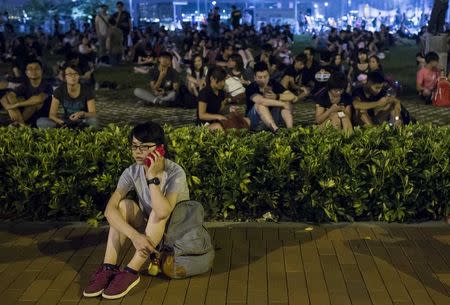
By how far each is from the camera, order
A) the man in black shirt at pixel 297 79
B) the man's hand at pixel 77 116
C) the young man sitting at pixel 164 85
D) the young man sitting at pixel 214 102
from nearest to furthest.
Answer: the man's hand at pixel 77 116 → the young man sitting at pixel 214 102 → the man in black shirt at pixel 297 79 → the young man sitting at pixel 164 85

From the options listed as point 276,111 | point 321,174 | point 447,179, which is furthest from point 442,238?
point 276,111

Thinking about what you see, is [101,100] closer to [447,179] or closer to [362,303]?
[447,179]

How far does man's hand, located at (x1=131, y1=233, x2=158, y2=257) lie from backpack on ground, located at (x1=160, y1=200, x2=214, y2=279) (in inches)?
8.2

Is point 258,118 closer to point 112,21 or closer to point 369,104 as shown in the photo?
point 369,104

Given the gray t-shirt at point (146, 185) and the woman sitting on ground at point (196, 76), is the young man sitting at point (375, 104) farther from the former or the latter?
the woman sitting on ground at point (196, 76)

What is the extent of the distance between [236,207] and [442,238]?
68.8 inches

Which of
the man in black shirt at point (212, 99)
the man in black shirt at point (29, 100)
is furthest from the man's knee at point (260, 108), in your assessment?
the man in black shirt at point (29, 100)

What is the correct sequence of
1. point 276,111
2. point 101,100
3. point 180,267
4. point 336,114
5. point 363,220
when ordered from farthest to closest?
point 101,100
point 276,111
point 336,114
point 363,220
point 180,267

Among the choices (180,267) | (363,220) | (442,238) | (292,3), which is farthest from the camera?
(292,3)

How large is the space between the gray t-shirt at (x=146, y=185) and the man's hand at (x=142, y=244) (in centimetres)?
32

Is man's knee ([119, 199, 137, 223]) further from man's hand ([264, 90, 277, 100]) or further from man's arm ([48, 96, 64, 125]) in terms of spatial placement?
man's hand ([264, 90, 277, 100])

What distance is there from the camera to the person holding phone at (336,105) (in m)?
7.78

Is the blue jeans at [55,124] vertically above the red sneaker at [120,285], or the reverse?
the blue jeans at [55,124]

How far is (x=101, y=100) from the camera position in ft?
45.3
